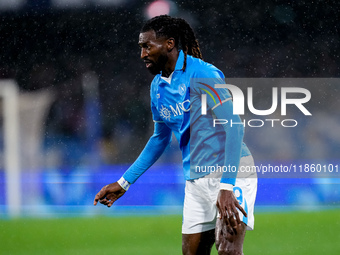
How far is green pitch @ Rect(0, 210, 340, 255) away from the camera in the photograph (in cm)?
501

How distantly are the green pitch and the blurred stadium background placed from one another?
1.09 meters

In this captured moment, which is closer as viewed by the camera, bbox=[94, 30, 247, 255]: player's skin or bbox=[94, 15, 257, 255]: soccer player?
bbox=[94, 30, 247, 255]: player's skin

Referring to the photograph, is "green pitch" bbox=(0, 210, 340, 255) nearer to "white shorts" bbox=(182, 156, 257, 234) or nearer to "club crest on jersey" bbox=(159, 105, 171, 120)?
"white shorts" bbox=(182, 156, 257, 234)

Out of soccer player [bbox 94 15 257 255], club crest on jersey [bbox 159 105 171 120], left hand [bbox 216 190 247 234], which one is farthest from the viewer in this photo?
club crest on jersey [bbox 159 105 171 120]

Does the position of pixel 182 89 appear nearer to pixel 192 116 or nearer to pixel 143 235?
pixel 192 116

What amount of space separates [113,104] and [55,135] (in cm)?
123

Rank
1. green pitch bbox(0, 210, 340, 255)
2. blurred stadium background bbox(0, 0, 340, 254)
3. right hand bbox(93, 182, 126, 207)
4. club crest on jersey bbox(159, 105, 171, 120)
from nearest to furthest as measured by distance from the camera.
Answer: club crest on jersey bbox(159, 105, 171, 120)
right hand bbox(93, 182, 126, 207)
green pitch bbox(0, 210, 340, 255)
blurred stadium background bbox(0, 0, 340, 254)

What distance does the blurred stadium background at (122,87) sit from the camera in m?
8.43

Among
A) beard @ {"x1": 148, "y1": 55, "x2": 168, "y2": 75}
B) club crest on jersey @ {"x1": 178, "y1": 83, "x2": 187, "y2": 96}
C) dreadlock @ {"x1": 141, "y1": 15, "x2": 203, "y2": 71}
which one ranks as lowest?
club crest on jersey @ {"x1": 178, "y1": 83, "x2": 187, "y2": 96}

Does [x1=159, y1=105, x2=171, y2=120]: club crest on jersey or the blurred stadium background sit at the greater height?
the blurred stadium background

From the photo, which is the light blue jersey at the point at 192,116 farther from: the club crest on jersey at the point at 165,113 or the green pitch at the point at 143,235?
the green pitch at the point at 143,235

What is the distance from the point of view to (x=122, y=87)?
11289mm

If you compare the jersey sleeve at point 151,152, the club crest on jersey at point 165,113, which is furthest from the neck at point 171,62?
the jersey sleeve at point 151,152

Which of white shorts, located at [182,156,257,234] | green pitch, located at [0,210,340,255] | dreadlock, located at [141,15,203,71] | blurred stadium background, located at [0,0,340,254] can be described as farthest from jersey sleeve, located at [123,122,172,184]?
blurred stadium background, located at [0,0,340,254]
